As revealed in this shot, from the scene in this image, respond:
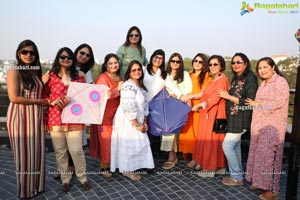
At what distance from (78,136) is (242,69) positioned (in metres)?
2.63

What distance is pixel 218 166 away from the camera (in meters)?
4.62

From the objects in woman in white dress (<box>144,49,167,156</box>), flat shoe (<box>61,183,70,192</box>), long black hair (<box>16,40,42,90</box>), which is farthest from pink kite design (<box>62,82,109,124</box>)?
flat shoe (<box>61,183,70,192</box>)

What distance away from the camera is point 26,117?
3496 mm

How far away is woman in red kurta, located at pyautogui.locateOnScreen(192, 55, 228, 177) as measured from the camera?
435cm

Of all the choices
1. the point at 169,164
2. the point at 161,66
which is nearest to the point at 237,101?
the point at 161,66

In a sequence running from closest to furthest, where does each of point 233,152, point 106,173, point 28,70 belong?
1. point 28,70
2. point 233,152
3. point 106,173

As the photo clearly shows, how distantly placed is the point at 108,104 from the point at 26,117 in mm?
1323

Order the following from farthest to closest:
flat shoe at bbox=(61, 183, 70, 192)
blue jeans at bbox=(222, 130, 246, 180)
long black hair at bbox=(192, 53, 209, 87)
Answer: long black hair at bbox=(192, 53, 209, 87), blue jeans at bbox=(222, 130, 246, 180), flat shoe at bbox=(61, 183, 70, 192)

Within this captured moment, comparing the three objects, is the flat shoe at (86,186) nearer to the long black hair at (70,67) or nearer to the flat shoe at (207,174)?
the long black hair at (70,67)

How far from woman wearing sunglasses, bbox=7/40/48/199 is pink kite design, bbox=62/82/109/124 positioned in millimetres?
365

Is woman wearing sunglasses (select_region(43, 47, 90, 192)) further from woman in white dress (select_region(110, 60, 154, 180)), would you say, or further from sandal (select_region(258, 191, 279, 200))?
sandal (select_region(258, 191, 279, 200))

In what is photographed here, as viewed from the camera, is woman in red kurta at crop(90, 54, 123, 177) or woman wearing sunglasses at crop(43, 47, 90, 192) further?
woman in red kurta at crop(90, 54, 123, 177)

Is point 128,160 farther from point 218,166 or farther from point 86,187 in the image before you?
point 218,166

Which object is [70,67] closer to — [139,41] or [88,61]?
[88,61]
